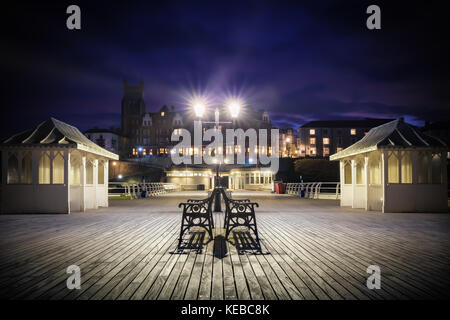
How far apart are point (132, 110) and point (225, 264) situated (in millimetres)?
84429

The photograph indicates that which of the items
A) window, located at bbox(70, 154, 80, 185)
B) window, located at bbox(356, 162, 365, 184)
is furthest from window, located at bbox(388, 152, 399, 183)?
window, located at bbox(70, 154, 80, 185)

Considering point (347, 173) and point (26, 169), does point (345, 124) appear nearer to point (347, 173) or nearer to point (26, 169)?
point (347, 173)

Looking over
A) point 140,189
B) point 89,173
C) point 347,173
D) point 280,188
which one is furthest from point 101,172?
point 280,188

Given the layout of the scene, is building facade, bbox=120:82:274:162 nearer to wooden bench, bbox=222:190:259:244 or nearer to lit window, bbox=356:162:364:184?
lit window, bbox=356:162:364:184

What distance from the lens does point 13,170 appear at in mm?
11602

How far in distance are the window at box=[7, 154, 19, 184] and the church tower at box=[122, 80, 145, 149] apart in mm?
69265

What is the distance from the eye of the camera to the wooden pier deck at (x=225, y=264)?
329cm

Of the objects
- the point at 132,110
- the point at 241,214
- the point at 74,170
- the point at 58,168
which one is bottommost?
the point at 241,214

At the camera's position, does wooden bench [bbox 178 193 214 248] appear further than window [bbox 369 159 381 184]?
No

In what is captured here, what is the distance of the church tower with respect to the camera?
8088cm

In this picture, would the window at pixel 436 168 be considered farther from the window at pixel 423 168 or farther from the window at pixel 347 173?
the window at pixel 347 173

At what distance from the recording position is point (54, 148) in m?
11.1

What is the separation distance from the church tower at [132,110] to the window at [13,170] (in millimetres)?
69265

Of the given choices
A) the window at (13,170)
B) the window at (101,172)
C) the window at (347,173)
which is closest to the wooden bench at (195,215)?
the window at (13,170)
